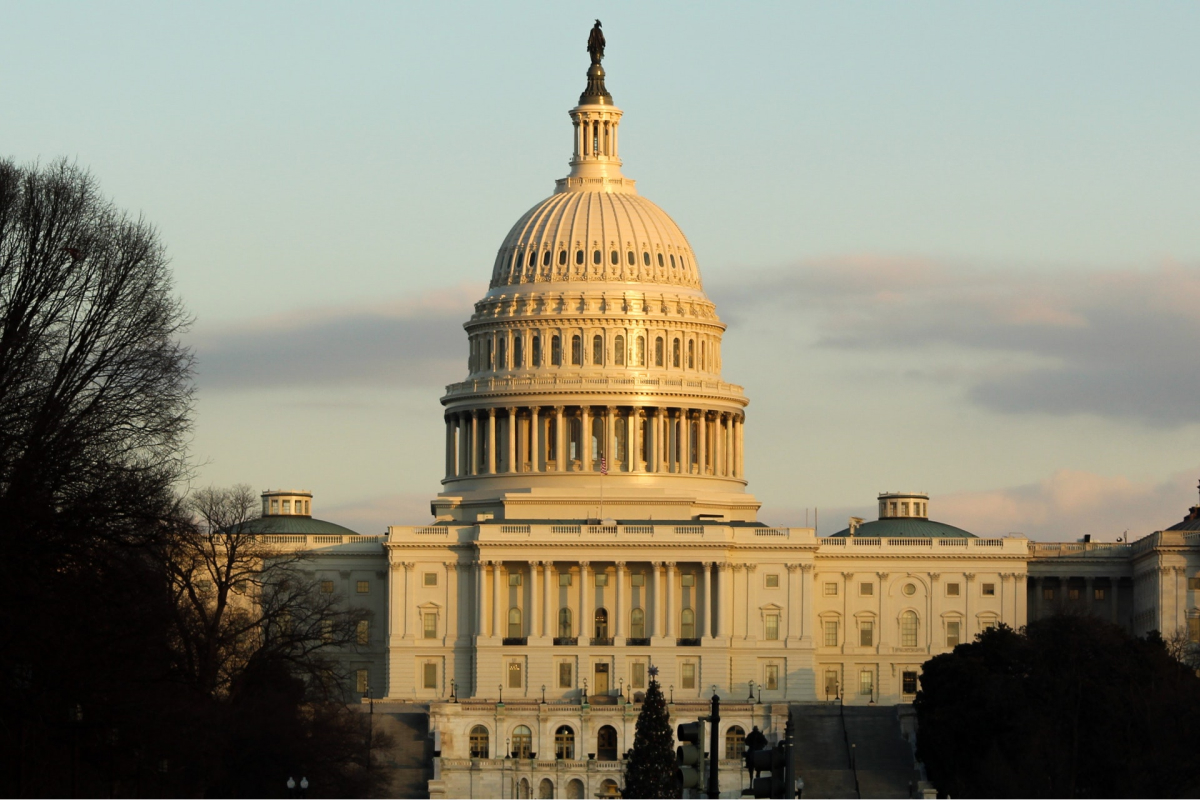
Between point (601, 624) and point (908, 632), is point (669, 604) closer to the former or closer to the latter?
point (601, 624)

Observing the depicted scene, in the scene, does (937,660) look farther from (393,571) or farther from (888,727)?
(393,571)

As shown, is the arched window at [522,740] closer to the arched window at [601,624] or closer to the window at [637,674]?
the window at [637,674]

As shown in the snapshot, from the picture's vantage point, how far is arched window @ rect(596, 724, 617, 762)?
174 metres

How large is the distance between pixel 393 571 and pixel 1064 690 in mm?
60408

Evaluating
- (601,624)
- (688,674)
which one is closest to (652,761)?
(688,674)

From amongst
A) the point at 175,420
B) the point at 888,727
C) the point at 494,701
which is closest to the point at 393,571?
the point at 494,701

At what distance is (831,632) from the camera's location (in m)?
198

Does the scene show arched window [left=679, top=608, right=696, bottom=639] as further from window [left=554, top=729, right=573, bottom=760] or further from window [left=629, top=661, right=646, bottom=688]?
window [left=554, top=729, right=573, bottom=760]

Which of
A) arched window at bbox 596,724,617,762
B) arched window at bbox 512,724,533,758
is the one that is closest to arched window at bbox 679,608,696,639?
arched window at bbox 596,724,617,762

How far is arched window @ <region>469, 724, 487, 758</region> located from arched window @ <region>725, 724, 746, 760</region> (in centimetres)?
1393

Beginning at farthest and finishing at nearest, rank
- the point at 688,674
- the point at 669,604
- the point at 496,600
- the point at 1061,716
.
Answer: the point at 669,604, the point at 496,600, the point at 688,674, the point at 1061,716

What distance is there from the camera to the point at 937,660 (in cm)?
16312

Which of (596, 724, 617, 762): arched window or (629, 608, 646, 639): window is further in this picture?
(629, 608, 646, 639): window

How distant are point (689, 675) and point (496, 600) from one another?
13.1 m
